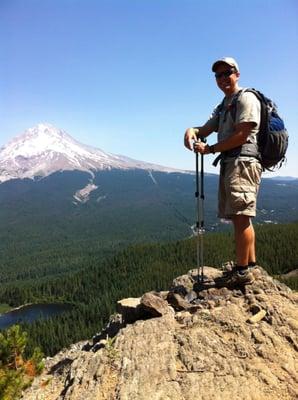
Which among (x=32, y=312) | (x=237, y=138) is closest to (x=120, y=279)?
(x=32, y=312)

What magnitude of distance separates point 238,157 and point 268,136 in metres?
0.76

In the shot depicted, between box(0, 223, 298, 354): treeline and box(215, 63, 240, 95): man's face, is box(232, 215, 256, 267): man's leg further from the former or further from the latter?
box(0, 223, 298, 354): treeline

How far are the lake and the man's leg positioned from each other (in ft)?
346

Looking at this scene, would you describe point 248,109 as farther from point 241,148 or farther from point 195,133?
point 195,133

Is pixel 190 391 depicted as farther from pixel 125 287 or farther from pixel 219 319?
pixel 125 287

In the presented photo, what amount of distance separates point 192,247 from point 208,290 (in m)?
121

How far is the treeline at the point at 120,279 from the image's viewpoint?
79000 millimetres

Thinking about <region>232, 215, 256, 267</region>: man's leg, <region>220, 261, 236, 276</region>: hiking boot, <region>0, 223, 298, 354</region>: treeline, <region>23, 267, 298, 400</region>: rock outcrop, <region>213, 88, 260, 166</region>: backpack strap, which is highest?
<region>213, 88, 260, 166</region>: backpack strap

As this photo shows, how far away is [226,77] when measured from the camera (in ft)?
27.1

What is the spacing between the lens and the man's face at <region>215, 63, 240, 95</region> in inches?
322

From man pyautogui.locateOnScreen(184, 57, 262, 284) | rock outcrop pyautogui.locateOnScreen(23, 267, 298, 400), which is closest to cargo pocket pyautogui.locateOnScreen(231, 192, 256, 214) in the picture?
man pyautogui.locateOnScreen(184, 57, 262, 284)

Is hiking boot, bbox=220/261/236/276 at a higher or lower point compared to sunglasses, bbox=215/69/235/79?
lower

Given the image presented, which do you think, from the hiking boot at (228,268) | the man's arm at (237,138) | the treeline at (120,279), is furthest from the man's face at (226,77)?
the treeline at (120,279)

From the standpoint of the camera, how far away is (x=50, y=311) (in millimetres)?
115438
